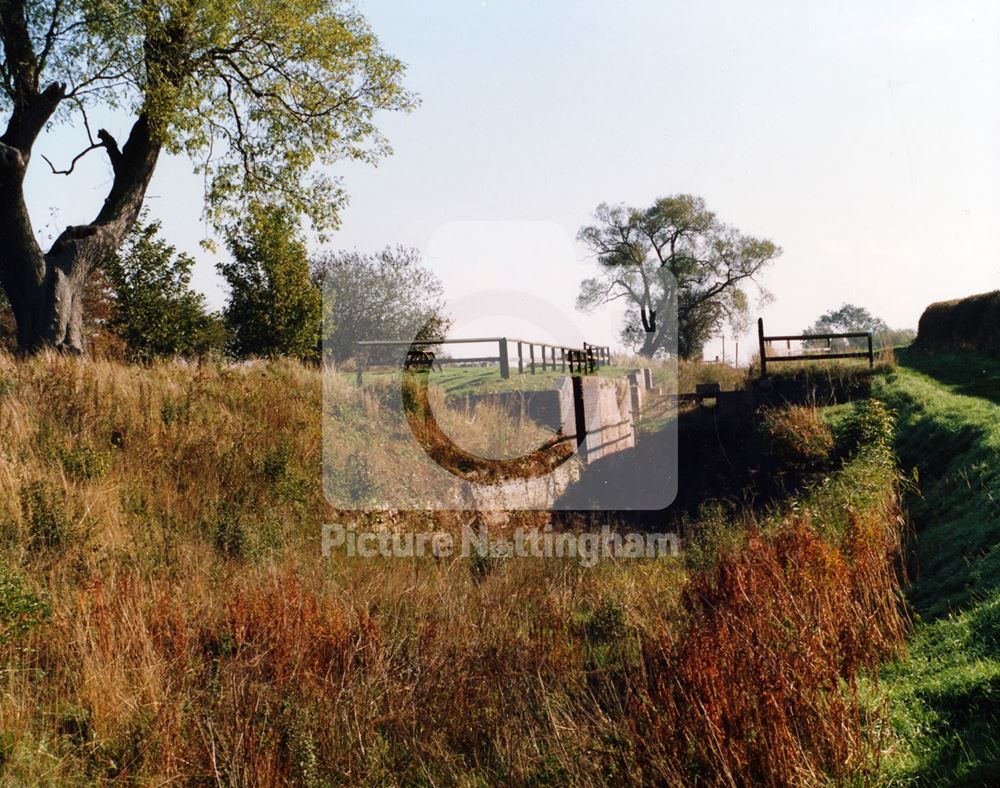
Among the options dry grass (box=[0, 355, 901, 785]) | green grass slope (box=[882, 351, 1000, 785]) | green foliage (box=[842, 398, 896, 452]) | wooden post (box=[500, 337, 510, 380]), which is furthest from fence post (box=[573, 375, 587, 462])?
dry grass (box=[0, 355, 901, 785])

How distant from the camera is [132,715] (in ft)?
17.4

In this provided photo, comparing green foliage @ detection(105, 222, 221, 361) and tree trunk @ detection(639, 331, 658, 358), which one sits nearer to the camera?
green foliage @ detection(105, 222, 221, 361)

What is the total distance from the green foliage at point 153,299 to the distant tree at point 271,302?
10.7 ft

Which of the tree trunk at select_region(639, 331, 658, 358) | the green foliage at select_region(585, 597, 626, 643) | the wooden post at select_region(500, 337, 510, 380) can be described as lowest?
the green foliage at select_region(585, 597, 626, 643)

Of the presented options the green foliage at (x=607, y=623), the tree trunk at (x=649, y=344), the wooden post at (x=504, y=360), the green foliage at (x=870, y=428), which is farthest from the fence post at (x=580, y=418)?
the tree trunk at (x=649, y=344)

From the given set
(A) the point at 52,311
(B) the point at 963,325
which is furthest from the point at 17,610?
(B) the point at 963,325

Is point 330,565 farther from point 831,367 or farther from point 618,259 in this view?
point 618,259

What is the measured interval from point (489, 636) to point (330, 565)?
2230mm

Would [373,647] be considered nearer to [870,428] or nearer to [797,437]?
[870,428]

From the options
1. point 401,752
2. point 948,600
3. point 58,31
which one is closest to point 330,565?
point 401,752

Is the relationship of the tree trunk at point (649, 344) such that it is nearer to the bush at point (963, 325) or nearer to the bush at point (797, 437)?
the bush at point (963, 325)

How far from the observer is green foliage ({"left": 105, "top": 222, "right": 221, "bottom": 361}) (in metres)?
19.4

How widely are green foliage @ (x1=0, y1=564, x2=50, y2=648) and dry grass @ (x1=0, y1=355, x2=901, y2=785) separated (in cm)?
2

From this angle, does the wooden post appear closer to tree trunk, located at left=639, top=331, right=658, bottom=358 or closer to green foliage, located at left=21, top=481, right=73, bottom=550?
green foliage, located at left=21, top=481, right=73, bottom=550
